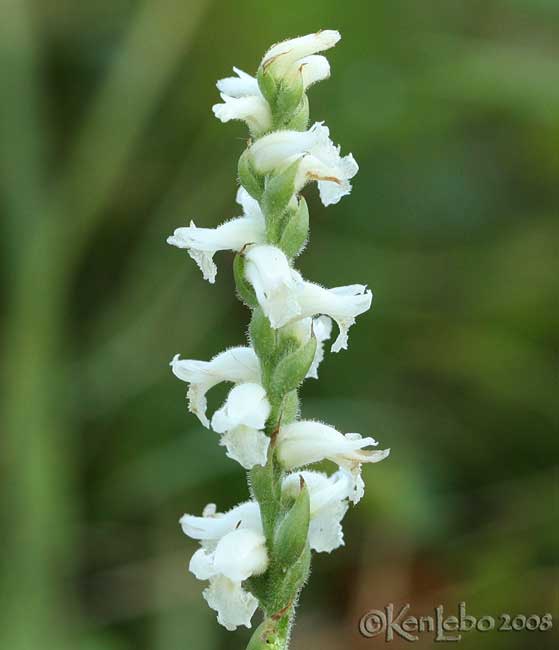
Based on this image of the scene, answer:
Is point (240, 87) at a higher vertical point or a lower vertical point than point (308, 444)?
Answer: higher

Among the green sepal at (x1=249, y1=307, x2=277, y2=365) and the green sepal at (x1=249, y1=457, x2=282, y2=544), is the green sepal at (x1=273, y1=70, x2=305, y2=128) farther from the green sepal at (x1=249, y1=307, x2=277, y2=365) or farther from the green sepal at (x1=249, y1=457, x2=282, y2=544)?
the green sepal at (x1=249, y1=457, x2=282, y2=544)

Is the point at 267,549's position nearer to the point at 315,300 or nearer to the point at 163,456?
the point at 315,300

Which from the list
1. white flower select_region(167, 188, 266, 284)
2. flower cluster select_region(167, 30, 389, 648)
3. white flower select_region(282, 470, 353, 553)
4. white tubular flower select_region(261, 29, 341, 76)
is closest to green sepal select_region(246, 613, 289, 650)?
A: flower cluster select_region(167, 30, 389, 648)

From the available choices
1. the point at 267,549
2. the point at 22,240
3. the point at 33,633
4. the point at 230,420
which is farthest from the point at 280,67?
the point at 22,240

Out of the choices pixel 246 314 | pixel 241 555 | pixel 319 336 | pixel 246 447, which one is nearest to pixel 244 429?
pixel 246 447

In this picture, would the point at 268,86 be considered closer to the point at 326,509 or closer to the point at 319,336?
the point at 319,336
